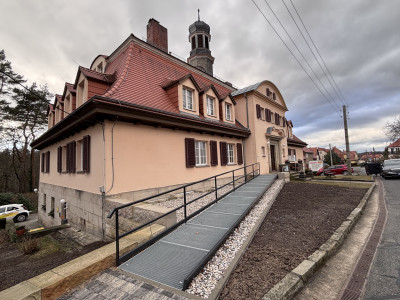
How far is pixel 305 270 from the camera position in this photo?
3229 millimetres

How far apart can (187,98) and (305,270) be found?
9.12 m

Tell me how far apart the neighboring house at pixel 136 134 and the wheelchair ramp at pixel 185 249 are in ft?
11.2

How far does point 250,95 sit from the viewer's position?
15.2 m

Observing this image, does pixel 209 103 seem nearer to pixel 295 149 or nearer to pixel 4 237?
pixel 4 237

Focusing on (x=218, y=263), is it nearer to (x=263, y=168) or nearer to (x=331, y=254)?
(x=331, y=254)

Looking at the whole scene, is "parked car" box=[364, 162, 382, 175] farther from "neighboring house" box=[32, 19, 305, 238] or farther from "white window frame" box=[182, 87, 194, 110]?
"white window frame" box=[182, 87, 194, 110]

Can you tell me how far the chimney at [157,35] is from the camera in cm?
1318

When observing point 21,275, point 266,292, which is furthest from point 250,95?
point 21,275

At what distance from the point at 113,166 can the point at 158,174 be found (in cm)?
201

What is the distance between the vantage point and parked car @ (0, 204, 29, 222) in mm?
19328

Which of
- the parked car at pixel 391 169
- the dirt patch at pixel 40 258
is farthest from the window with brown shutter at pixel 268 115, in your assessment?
the dirt patch at pixel 40 258

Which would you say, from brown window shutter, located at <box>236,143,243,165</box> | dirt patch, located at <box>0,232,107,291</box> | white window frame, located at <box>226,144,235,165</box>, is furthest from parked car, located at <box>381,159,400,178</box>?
dirt patch, located at <box>0,232,107,291</box>

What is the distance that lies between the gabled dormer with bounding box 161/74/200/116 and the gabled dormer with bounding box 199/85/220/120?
1.47 ft

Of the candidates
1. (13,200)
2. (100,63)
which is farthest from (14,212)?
(100,63)
